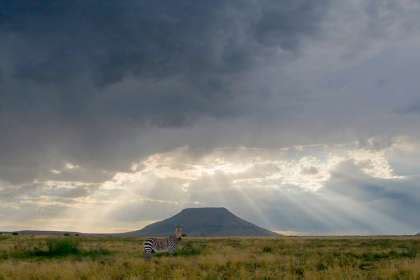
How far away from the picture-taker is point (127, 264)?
25703 mm

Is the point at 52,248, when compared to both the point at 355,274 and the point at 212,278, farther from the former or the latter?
the point at 355,274

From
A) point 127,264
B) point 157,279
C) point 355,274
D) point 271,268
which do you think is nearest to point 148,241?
point 127,264

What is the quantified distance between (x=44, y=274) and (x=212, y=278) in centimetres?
776

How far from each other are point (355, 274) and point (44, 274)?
46.4 ft

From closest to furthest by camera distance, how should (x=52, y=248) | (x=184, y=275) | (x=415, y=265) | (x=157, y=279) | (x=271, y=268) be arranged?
(x=157, y=279) → (x=184, y=275) → (x=415, y=265) → (x=271, y=268) → (x=52, y=248)

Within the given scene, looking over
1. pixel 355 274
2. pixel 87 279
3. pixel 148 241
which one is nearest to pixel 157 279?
pixel 87 279

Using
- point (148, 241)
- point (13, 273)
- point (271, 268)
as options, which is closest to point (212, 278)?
point (271, 268)

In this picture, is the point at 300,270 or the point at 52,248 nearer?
the point at 300,270

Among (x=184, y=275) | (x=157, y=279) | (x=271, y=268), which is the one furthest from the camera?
(x=271, y=268)

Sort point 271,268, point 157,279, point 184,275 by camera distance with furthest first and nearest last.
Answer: point 271,268 → point 184,275 → point 157,279

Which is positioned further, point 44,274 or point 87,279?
point 44,274

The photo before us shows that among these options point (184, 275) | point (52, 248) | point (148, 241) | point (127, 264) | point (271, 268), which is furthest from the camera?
point (52, 248)

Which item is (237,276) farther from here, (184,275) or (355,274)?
(355,274)

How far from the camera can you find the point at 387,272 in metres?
20.9
